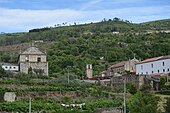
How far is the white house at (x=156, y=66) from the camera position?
7838 centimetres

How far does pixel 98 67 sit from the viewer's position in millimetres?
100812

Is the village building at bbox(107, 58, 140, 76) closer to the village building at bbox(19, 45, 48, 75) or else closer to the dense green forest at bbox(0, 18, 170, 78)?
the dense green forest at bbox(0, 18, 170, 78)

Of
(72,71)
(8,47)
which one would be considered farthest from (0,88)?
(8,47)

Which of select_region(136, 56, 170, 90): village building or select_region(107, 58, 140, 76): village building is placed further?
select_region(107, 58, 140, 76): village building

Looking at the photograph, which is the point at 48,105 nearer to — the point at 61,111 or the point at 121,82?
the point at 61,111

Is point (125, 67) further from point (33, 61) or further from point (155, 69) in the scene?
point (33, 61)

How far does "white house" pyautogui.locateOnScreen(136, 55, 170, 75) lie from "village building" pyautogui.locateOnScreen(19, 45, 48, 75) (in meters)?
16.3

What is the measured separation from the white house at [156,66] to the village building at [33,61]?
1635cm

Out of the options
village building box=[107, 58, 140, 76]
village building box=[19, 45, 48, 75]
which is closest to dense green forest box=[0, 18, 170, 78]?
village building box=[19, 45, 48, 75]

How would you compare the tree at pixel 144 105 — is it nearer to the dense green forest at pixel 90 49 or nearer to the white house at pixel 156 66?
the white house at pixel 156 66

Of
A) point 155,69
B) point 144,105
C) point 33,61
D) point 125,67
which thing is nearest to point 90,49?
point 125,67

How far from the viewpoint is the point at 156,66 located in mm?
80938

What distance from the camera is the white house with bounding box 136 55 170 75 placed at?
257 feet

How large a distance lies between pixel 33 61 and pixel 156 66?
2010cm
